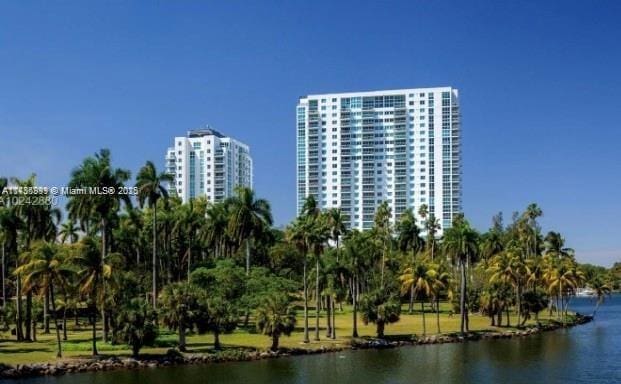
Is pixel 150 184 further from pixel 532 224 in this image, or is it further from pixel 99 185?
pixel 532 224

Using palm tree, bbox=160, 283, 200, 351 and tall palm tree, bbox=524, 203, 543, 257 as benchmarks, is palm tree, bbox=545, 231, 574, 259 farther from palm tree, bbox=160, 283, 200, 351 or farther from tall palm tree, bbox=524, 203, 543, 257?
palm tree, bbox=160, 283, 200, 351

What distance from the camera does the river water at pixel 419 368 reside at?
194 ft

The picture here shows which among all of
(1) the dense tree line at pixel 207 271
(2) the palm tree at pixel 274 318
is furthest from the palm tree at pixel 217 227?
(2) the palm tree at pixel 274 318

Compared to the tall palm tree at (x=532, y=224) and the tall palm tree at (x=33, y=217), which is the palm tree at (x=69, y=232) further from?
the tall palm tree at (x=532, y=224)

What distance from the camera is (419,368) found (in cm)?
6531

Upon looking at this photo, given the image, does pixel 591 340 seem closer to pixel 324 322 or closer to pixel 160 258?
pixel 324 322

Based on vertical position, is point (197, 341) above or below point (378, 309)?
below

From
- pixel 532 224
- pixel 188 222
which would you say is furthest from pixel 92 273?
pixel 532 224

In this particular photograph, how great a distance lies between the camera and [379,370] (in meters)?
63.8

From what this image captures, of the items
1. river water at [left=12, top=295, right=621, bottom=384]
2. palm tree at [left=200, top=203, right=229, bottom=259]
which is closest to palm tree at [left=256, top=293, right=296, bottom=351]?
river water at [left=12, top=295, right=621, bottom=384]

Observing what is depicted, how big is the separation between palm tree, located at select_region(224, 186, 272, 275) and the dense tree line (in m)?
0.18

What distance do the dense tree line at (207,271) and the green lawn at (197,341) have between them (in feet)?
5.29

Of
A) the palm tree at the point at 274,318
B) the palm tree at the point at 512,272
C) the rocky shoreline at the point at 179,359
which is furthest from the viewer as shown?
the palm tree at the point at 512,272

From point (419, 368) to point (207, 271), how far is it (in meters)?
39.6
